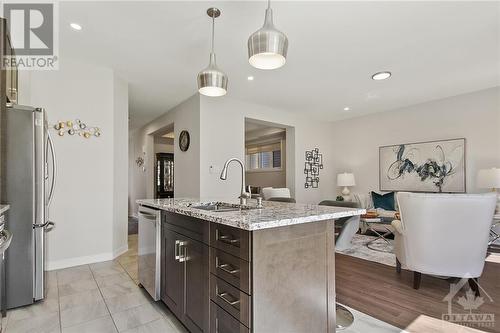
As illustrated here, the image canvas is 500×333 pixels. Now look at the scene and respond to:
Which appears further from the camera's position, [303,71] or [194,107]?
[194,107]

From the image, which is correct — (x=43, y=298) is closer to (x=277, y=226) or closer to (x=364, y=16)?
(x=277, y=226)

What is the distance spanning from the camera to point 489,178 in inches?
152

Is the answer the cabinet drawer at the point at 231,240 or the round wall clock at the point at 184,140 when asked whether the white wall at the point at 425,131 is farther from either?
the cabinet drawer at the point at 231,240

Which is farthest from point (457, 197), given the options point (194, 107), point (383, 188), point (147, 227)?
point (194, 107)

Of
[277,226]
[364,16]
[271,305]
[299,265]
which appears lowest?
[271,305]

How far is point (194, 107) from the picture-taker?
4.56m

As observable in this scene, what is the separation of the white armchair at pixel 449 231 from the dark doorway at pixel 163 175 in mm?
6080

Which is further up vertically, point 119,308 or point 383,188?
point 383,188

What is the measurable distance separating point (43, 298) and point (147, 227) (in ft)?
3.63

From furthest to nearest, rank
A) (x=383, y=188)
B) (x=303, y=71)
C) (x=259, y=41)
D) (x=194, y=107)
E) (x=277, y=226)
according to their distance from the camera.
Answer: (x=383, y=188)
(x=194, y=107)
(x=303, y=71)
(x=259, y=41)
(x=277, y=226)

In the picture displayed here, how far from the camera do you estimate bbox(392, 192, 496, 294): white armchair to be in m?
2.24

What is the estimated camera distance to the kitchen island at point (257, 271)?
1295mm

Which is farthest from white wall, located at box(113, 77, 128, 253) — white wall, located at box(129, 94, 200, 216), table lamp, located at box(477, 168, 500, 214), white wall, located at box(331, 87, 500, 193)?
table lamp, located at box(477, 168, 500, 214)

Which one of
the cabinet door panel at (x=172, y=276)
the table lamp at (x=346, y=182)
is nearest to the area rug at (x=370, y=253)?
the table lamp at (x=346, y=182)
